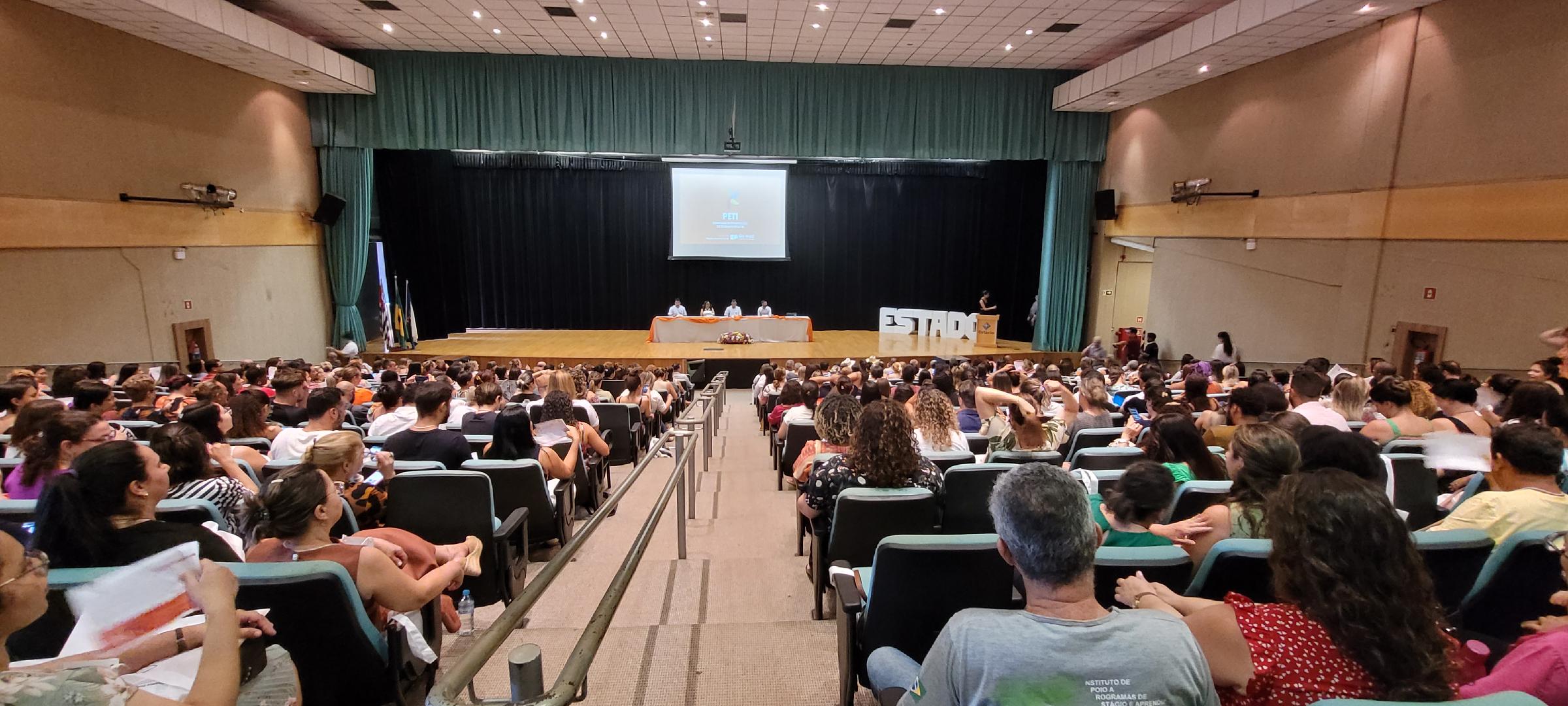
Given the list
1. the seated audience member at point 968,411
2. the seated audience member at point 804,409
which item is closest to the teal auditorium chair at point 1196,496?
the seated audience member at point 968,411

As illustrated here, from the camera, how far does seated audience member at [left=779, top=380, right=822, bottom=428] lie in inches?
203

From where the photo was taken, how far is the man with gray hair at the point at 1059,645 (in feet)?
3.95

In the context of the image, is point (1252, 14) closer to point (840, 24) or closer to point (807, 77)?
point (840, 24)

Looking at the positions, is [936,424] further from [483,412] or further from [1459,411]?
[1459,411]

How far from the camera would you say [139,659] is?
1.39 m

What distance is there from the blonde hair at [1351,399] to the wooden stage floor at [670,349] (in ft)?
27.8

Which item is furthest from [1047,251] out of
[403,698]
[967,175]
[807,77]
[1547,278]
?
[403,698]

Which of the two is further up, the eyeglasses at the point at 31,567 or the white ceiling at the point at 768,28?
the white ceiling at the point at 768,28

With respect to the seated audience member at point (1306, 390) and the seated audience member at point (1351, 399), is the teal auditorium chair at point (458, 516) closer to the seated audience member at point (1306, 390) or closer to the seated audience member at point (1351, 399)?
the seated audience member at point (1306, 390)

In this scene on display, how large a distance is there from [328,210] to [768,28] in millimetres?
9036

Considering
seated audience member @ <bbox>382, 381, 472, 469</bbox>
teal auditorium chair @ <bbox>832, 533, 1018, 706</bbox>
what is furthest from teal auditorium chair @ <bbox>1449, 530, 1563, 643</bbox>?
seated audience member @ <bbox>382, 381, 472, 469</bbox>

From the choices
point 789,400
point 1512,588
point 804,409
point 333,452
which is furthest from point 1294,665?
point 789,400

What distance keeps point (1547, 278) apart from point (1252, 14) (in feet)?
13.9

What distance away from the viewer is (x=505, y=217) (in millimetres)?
17703
